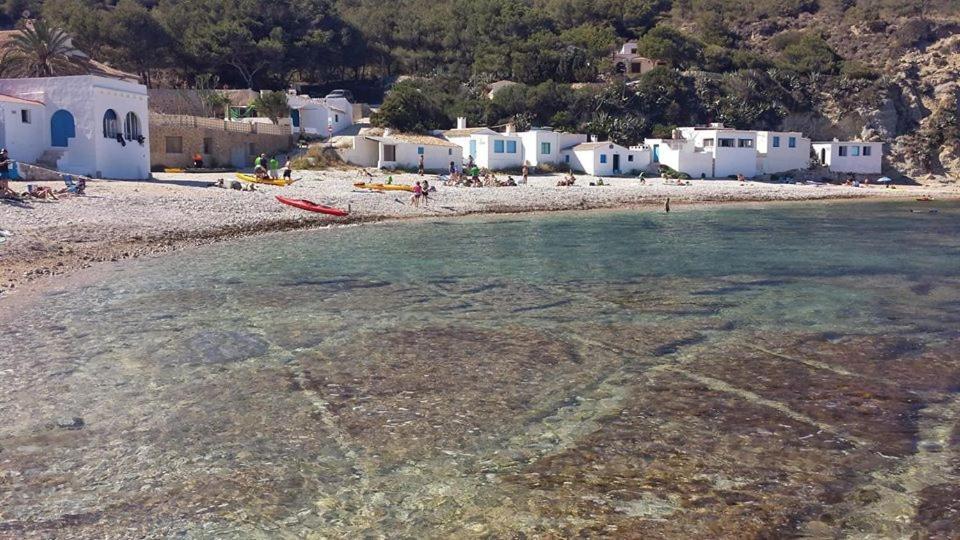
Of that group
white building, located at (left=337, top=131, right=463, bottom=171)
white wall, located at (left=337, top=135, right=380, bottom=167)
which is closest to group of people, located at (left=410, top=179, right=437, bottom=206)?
white building, located at (left=337, top=131, right=463, bottom=171)

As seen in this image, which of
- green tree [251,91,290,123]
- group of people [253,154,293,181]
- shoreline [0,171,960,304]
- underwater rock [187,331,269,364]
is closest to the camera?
underwater rock [187,331,269,364]

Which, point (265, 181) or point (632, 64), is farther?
point (632, 64)

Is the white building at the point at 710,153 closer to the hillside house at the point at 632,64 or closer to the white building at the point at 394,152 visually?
the white building at the point at 394,152

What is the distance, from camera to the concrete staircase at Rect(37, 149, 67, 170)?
31.9m

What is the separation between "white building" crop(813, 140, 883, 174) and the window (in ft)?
146

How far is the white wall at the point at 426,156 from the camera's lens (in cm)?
4768

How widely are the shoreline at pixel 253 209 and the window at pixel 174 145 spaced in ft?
17.8

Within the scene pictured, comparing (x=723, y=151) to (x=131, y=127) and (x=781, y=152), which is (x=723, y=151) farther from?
(x=131, y=127)

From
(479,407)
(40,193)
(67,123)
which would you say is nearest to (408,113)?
(67,123)

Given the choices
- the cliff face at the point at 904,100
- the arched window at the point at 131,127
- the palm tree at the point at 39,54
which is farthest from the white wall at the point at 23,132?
the cliff face at the point at 904,100

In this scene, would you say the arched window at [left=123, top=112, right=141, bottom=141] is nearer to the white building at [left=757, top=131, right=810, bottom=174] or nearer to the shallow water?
the shallow water

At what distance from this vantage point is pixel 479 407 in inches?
370

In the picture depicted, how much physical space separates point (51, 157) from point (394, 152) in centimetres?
1970

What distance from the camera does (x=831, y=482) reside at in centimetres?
730
